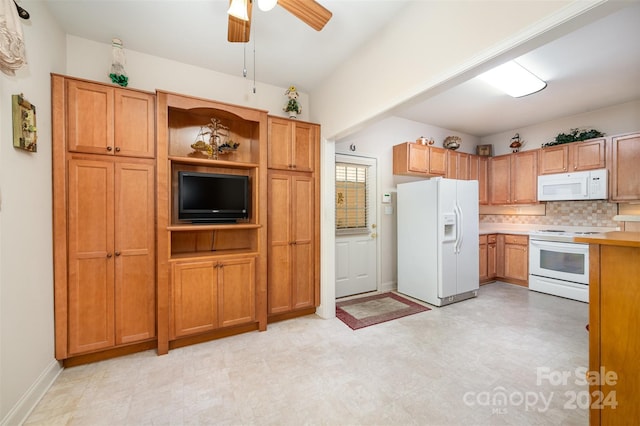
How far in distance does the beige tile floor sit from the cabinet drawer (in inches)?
71.0

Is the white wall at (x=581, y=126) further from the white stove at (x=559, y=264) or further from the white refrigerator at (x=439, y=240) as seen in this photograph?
the white refrigerator at (x=439, y=240)

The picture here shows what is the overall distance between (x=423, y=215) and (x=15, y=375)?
4.11 meters

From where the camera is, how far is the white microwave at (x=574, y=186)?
3.61 m

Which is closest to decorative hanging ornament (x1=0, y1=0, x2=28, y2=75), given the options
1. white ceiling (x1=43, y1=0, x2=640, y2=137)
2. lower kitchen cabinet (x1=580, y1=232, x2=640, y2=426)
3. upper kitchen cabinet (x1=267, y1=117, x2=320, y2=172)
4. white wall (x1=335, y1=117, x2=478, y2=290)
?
white ceiling (x1=43, y1=0, x2=640, y2=137)

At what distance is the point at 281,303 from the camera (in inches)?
115

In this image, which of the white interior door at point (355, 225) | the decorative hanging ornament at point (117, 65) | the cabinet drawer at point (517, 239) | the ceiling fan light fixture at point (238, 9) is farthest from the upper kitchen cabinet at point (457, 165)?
the decorative hanging ornament at point (117, 65)

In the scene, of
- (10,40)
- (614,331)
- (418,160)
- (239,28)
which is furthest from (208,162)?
(418,160)

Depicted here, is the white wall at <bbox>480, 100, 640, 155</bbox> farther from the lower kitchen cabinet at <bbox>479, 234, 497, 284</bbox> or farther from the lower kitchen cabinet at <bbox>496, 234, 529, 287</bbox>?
the lower kitchen cabinet at <bbox>479, 234, 497, 284</bbox>

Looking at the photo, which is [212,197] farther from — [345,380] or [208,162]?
[345,380]

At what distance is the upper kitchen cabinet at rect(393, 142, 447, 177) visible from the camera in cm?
395

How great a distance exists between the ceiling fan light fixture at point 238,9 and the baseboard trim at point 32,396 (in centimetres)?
270

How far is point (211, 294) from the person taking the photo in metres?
2.51

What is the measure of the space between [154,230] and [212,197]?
0.61 m

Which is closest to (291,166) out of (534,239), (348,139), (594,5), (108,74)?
(348,139)
